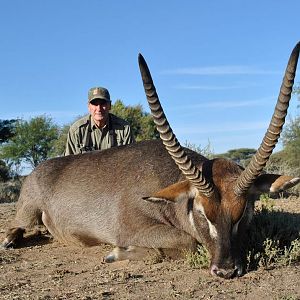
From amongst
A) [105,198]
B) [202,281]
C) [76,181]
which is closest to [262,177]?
[202,281]

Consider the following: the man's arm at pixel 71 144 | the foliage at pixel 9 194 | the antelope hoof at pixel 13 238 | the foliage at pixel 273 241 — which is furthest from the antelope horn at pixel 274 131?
the foliage at pixel 9 194

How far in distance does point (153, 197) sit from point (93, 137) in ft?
13.7

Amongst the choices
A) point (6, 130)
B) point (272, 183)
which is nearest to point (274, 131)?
point (272, 183)

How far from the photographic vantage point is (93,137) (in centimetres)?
993

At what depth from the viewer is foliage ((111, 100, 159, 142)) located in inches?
1207

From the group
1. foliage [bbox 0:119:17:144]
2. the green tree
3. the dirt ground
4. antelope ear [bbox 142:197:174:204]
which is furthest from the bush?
antelope ear [bbox 142:197:174:204]

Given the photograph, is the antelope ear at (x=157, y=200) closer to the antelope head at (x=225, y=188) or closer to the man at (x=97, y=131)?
the antelope head at (x=225, y=188)

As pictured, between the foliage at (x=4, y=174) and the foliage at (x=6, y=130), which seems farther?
the foliage at (x=6, y=130)

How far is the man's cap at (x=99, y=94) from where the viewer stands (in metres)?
9.78

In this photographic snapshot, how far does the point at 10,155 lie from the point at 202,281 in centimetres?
3592

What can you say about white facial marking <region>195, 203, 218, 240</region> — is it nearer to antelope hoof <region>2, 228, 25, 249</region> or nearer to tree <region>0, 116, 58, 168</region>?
antelope hoof <region>2, 228, 25, 249</region>

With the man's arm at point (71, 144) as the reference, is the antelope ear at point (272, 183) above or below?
below

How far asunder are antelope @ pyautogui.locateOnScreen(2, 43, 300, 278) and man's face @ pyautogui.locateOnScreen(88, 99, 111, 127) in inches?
67.3

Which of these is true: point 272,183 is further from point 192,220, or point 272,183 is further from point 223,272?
point 223,272
